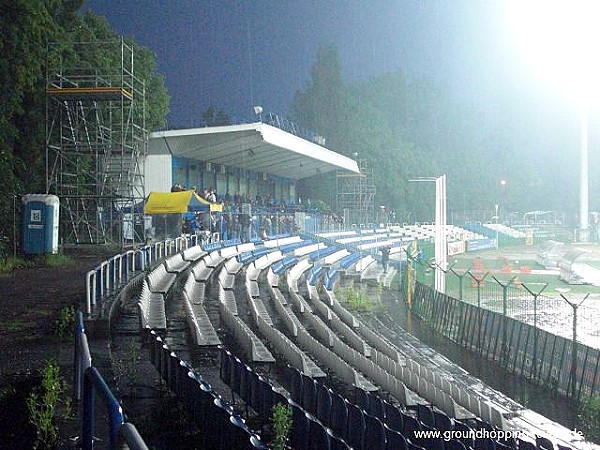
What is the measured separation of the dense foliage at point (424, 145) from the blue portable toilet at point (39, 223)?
3451 centimetres

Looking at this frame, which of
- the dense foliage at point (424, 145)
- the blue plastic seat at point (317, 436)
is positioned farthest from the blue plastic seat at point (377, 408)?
the dense foliage at point (424, 145)

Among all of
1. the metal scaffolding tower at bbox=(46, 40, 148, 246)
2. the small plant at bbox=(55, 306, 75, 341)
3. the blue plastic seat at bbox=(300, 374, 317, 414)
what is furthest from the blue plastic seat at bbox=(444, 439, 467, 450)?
the metal scaffolding tower at bbox=(46, 40, 148, 246)

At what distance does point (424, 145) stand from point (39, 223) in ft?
222

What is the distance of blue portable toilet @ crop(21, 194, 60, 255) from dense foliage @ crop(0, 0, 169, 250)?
113 inches

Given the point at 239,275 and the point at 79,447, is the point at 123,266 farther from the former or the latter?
the point at 79,447

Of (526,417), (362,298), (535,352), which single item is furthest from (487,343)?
(362,298)

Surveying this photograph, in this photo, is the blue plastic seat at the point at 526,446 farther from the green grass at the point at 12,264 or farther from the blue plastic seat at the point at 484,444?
the green grass at the point at 12,264

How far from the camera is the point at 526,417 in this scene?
9.70 metres

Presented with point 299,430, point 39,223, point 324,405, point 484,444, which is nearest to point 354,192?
point 39,223

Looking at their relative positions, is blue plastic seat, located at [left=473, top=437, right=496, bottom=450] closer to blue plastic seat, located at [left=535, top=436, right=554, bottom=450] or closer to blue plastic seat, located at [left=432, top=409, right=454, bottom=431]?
A: blue plastic seat, located at [left=432, top=409, right=454, bottom=431]

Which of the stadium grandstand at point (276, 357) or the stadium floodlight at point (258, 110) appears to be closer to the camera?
the stadium grandstand at point (276, 357)

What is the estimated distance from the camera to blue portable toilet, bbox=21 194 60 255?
17.5 meters

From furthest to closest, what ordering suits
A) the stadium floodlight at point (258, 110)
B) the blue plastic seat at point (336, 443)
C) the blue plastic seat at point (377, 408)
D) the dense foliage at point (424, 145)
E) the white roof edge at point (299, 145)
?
the dense foliage at point (424, 145)
the white roof edge at point (299, 145)
the stadium floodlight at point (258, 110)
the blue plastic seat at point (377, 408)
the blue plastic seat at point (336, 443)

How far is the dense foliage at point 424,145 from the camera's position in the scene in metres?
60.1
